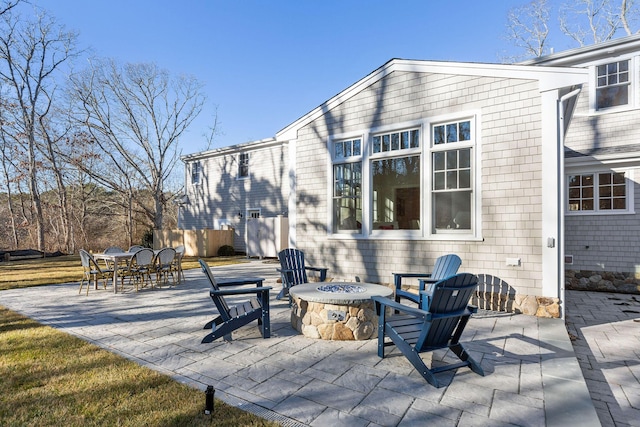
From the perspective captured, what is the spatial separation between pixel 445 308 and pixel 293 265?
3426 millimetres

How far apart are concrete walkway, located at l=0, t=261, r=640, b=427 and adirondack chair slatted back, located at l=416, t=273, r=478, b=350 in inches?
13.8

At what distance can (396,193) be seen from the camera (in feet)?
22.4

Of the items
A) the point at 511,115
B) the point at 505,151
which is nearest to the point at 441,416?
the point at 505,151

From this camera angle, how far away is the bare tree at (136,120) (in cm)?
1878

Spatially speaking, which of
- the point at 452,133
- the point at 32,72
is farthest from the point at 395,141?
the point at 32,72

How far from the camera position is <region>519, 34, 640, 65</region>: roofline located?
7804 mm

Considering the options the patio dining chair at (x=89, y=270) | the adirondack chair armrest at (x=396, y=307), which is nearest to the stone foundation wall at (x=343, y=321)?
the adirondack chair armrest at (x=396, y=307)

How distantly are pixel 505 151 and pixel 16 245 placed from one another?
80.2 ft

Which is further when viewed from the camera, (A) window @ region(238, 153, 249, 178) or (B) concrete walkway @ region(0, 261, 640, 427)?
(A) window @ region(238, 153, 249, 178)

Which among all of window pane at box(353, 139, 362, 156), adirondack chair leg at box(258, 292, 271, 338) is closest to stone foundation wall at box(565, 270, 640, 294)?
window pane at box(353, 139, 362, 156)

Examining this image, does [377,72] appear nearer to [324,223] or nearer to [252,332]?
[324,223]

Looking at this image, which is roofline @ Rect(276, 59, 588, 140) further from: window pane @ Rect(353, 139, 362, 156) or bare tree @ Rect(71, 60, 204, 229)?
bare tree @ Rect(71, 60, 204, 229)

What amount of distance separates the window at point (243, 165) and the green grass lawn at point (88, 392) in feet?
43.5

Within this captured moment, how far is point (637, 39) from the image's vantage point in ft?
25.4
